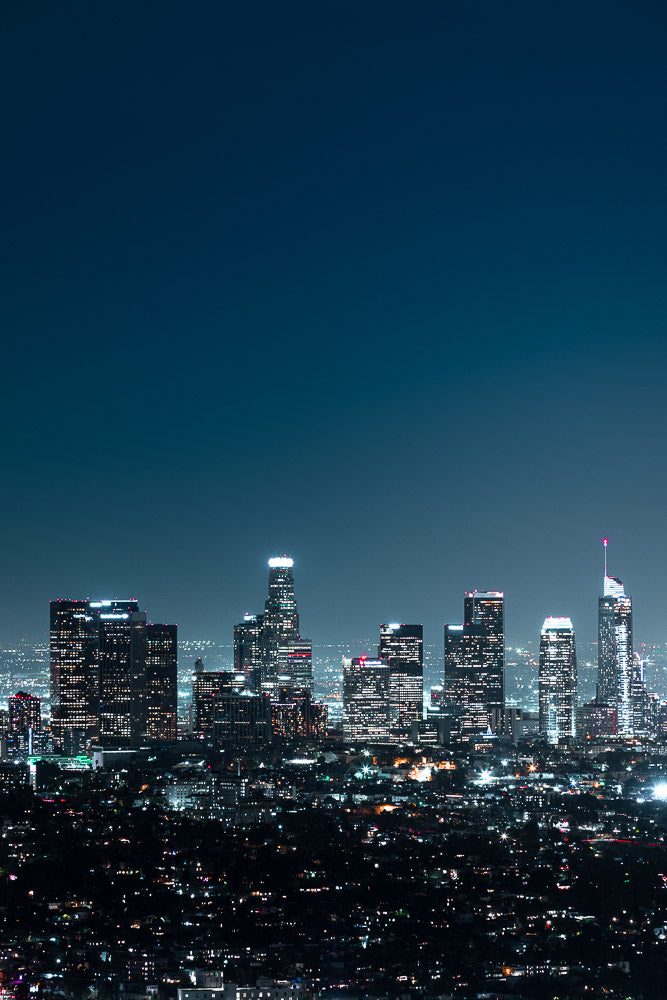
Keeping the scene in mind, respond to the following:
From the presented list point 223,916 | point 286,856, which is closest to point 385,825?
point 286,856

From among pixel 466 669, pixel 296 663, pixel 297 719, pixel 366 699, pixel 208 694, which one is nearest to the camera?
pixel 208 694

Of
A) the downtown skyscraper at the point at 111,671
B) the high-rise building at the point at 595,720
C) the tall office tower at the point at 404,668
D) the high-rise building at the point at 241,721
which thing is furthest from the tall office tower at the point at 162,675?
the high-rise building at the point at 595,720

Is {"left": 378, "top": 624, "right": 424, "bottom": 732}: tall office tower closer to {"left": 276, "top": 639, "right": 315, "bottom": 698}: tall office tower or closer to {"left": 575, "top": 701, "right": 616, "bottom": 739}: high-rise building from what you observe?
{"left": 276, "top": 639, "right": 315, "bottom": 698}: tall office tower

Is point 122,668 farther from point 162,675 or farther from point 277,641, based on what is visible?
point 277,641

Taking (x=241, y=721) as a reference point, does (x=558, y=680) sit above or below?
above

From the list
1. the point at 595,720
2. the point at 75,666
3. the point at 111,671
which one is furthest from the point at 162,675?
the point at 595,720

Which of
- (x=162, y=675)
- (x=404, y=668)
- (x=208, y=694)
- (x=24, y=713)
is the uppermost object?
(x=404, y=668)

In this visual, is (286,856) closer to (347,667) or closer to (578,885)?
(578,885)
